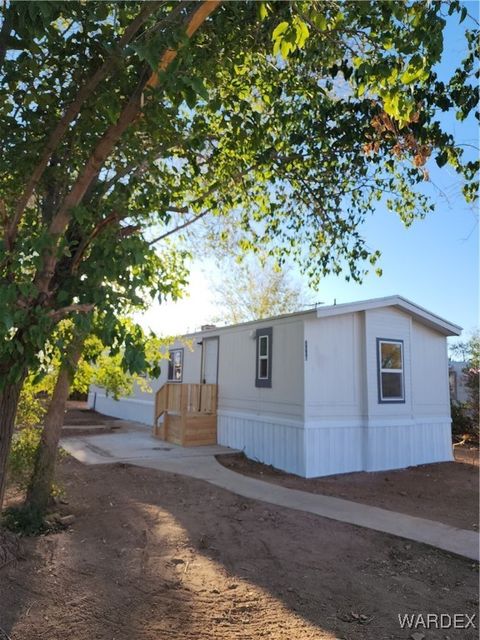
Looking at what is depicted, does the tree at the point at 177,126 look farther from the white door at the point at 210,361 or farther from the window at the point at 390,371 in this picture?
the white door at the point at 210,361

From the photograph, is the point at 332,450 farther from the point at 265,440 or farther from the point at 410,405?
the point at 410,405

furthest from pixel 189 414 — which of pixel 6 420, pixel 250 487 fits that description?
pixel 6 420

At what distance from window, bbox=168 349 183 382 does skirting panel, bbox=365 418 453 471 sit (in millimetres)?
6822

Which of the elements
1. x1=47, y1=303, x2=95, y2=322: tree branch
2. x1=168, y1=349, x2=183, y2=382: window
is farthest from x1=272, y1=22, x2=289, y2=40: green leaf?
x1=168, y1=349, x2=183, y2=382: window

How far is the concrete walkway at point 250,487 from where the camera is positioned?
213 inches

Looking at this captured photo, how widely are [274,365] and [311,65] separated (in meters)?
6.55

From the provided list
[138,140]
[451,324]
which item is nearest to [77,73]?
[138,140]

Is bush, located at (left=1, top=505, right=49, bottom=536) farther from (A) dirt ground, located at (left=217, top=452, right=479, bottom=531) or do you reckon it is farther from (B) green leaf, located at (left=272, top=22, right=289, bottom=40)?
(B) green leaf, located at (left=272, top=22, right=289, bottom=40)

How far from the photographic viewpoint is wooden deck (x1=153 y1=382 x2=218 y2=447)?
11688mm

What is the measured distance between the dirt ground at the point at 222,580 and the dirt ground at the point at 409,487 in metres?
1.64

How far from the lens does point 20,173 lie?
404 cm

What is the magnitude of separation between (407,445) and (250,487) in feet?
14.2

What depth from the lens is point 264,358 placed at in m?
10.7

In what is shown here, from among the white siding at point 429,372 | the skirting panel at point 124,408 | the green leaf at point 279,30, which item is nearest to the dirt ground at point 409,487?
the white siding at point 429,372
